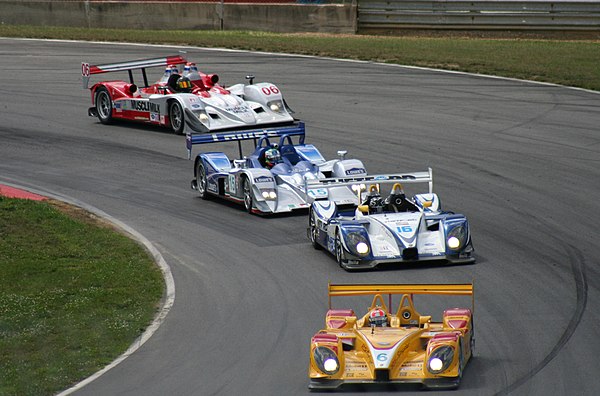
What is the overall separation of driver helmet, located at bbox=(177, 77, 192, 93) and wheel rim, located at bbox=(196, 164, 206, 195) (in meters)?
6.68

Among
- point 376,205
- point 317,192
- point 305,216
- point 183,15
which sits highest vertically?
point 183,15

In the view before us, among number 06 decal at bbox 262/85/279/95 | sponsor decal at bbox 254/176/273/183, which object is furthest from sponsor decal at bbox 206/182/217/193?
number 06 decal at bbox 262/85/279/95

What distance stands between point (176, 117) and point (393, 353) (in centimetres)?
1752

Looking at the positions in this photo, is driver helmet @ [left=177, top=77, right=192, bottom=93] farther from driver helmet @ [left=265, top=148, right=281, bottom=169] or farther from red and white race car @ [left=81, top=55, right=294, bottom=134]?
driver helmet @ [left=265, top=148, right=281, bottom=169]

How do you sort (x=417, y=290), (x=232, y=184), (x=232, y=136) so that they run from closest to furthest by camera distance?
1. (x=417, y=290)
2. (x=232, y=184)
3. (x=232, y=136)

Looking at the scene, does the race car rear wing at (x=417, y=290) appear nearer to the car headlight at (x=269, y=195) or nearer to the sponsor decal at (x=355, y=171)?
the car headlight at (x=269, y=195)

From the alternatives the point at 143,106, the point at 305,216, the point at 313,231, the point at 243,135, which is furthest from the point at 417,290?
the point at 143,106

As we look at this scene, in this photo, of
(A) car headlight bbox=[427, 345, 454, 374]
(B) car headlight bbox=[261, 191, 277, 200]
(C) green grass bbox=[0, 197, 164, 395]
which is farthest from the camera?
(B) car headlight bbox=[261, 191, 277, 200]

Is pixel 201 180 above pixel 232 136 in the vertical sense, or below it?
below

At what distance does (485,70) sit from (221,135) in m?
16.2

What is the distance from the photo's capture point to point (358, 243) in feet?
56.2

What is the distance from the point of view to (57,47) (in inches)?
1661

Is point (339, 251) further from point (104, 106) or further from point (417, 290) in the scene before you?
point (104, 106)

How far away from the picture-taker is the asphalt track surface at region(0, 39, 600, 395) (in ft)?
42.9
